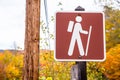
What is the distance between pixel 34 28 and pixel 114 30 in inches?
1974

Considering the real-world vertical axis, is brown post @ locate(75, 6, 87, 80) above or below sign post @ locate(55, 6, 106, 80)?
below

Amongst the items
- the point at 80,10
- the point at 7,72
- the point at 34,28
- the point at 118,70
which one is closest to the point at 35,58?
the point at 34,28

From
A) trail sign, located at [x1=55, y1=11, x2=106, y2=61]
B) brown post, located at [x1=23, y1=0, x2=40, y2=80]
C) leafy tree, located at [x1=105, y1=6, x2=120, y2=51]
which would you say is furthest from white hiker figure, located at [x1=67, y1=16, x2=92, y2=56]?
leafy tree, located at [x1=105, y1=6, x2=120, y2=51]

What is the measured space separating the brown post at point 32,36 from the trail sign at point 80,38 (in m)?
2.18

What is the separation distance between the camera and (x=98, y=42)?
353 centimetres

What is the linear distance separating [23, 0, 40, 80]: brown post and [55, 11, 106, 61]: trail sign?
2181 mm

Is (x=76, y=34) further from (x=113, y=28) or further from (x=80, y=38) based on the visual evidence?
(x=113, y=28)

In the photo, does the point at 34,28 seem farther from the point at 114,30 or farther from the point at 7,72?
the point at 7,72

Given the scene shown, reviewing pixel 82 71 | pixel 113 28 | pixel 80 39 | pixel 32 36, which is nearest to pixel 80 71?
pixel 82 71

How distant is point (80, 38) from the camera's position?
3.54 meters

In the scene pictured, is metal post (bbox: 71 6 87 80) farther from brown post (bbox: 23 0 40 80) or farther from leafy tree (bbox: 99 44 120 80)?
leafy tree (bbox: 99 44 120 80)

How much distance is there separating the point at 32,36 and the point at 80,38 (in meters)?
2.29

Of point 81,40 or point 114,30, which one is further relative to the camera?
point 114,30

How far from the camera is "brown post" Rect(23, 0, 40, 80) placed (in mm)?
5719
